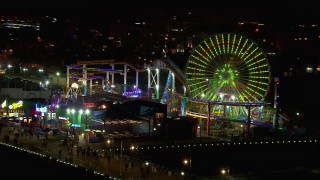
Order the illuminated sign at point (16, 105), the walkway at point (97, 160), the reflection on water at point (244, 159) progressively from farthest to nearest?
the illuminated sign at point (16, 105), the reflection on water at point (244, 159), the walkway at point (97, 160)

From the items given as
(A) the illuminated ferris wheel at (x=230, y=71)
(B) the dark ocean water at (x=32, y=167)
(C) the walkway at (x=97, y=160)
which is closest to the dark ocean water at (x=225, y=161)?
(B) the dark ocean water at (x=32, y=167)

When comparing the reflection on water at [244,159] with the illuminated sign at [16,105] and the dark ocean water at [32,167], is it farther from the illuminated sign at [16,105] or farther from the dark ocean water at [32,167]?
the illuminated sign at [16,105]

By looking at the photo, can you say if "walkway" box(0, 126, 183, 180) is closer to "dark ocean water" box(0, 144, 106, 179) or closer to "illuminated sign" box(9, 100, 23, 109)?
"dark ocean water" box(0, 144, 106, 179)

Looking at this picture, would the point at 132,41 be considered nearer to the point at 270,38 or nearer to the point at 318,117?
the point at 270,38

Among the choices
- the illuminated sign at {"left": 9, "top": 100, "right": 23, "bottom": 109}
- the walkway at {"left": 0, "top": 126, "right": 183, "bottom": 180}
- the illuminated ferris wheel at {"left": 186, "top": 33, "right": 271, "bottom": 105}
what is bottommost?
the walkway at {"left": 0, "top": 126, "right": 183, "bottom": 180}

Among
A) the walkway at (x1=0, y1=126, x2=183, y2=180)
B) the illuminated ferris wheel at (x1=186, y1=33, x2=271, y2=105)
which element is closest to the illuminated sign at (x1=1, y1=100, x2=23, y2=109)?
the walkway at (x1=0, y1=126, x2=183, y2=180)

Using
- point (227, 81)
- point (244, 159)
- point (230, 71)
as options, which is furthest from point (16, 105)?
point (244, 159)

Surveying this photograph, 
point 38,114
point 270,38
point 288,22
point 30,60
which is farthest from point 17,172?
point 288,22

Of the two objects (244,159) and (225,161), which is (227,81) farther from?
(225,161)
